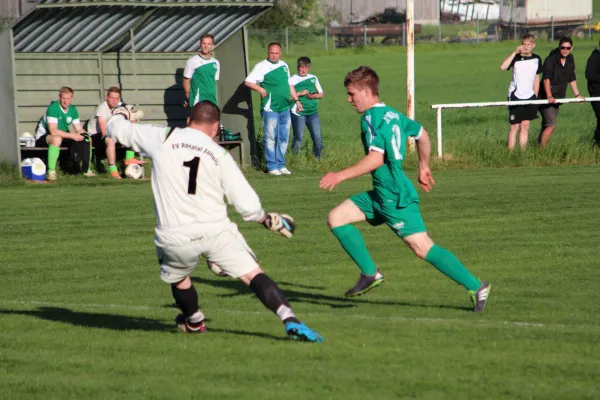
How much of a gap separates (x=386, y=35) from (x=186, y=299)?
63.9 meters

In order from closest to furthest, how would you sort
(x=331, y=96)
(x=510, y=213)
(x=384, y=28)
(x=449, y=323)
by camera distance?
1. (x=449, y=323)
2. (x=510, y=213)
3. (x=331, y=96)
4. (x=384, y=28)

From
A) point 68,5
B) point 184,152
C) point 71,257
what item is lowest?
point 71,257

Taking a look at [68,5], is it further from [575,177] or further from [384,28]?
[384,28]

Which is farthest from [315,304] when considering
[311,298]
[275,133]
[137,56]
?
[137,56]

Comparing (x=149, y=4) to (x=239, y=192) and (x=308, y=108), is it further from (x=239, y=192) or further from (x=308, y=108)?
(x=239, y=192)

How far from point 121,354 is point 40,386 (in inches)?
32.7

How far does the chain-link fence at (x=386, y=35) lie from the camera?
6115 cm

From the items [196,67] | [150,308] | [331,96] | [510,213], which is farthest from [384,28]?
[150,308]

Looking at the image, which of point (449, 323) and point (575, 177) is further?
point (575, 177)

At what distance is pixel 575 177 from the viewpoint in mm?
16609

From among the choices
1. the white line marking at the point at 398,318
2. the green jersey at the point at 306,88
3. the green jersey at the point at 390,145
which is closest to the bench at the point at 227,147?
the green jersey at the point at 306,88

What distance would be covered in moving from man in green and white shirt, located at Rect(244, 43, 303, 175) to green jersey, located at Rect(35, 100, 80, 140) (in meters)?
2.92

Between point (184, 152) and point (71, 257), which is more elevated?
point (184, 152)

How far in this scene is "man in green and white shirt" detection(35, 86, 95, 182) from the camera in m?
17.2
